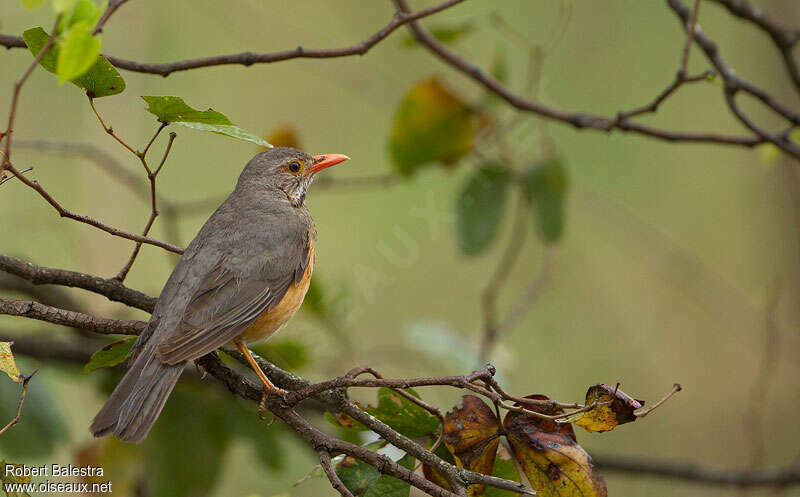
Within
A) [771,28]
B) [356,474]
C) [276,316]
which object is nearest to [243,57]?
[276,316]

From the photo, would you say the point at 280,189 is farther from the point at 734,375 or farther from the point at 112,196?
the point at 734,375

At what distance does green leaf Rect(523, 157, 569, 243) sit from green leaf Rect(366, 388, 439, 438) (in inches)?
92.3

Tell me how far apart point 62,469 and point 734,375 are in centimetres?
699

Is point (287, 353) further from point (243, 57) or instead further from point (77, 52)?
point (77, 52)

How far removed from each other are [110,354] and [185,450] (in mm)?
1647

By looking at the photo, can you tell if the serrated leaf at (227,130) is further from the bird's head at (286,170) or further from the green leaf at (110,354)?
the bird's head at (286,170)

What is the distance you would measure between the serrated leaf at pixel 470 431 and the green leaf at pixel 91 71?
136 cm

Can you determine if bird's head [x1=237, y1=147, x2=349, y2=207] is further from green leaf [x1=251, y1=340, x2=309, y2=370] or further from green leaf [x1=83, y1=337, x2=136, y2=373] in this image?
green leaf [x1=83, y1=337, x2=136, y2=373]

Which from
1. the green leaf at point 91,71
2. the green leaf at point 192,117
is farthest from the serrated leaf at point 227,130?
the green leaf at point 91,71

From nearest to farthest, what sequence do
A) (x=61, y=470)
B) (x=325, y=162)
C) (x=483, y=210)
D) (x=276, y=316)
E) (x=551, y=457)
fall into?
(x=551, y=457) → (x=61, y=470) → (x=276, y=316) → (x=325, y=162) → (x=483, y=210)

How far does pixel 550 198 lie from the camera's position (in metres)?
4.71

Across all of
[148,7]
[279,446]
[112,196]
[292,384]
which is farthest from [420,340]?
[148,7]

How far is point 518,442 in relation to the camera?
234 cm

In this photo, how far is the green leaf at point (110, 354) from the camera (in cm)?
268
